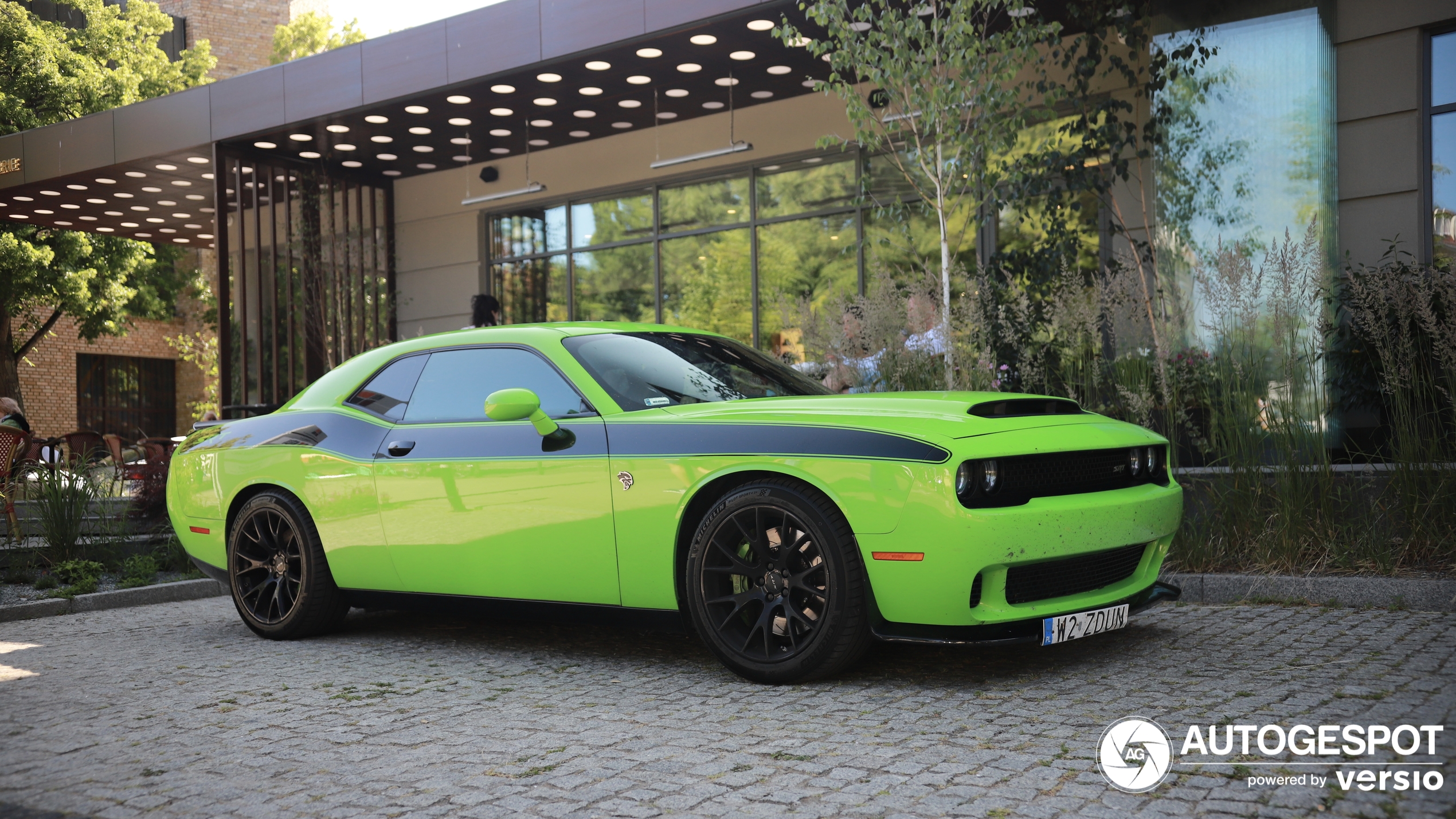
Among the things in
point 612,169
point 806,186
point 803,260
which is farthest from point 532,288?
point 806,186

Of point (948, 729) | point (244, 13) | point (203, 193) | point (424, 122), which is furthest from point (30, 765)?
point (244, 13)

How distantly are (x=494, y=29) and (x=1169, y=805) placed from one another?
11.7 m

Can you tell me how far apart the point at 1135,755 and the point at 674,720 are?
1488 millimetres

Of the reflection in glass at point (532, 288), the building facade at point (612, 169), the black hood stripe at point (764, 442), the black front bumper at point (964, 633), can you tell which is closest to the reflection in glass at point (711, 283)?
the building facade at point (612, 169)

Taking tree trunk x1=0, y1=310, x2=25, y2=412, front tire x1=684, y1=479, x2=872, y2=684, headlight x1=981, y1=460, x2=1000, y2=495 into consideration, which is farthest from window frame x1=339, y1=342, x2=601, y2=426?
tree trunk x1=0, y1=310, x2=25, y2=412

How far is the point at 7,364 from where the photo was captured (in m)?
26.3

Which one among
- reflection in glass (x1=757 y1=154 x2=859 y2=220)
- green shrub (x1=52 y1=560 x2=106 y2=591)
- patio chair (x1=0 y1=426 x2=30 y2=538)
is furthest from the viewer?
reflection in glass (x1=757 y1=154 x2=859 y2=220)

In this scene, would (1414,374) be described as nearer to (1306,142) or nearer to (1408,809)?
(1408,809)

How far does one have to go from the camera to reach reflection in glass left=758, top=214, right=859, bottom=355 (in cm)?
1424

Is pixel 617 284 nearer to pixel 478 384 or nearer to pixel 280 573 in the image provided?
pixel 280 573

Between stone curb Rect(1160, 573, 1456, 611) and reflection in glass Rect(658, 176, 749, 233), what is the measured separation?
10.4 meters

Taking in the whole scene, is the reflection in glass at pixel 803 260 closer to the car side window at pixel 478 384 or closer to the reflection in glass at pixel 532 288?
the reflection in glass at pixel 532 288

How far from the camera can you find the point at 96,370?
112 ft

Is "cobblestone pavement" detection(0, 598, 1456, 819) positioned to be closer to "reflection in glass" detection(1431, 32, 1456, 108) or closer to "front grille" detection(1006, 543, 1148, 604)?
"front grille" detection(1006, 543, 1148, 604)
